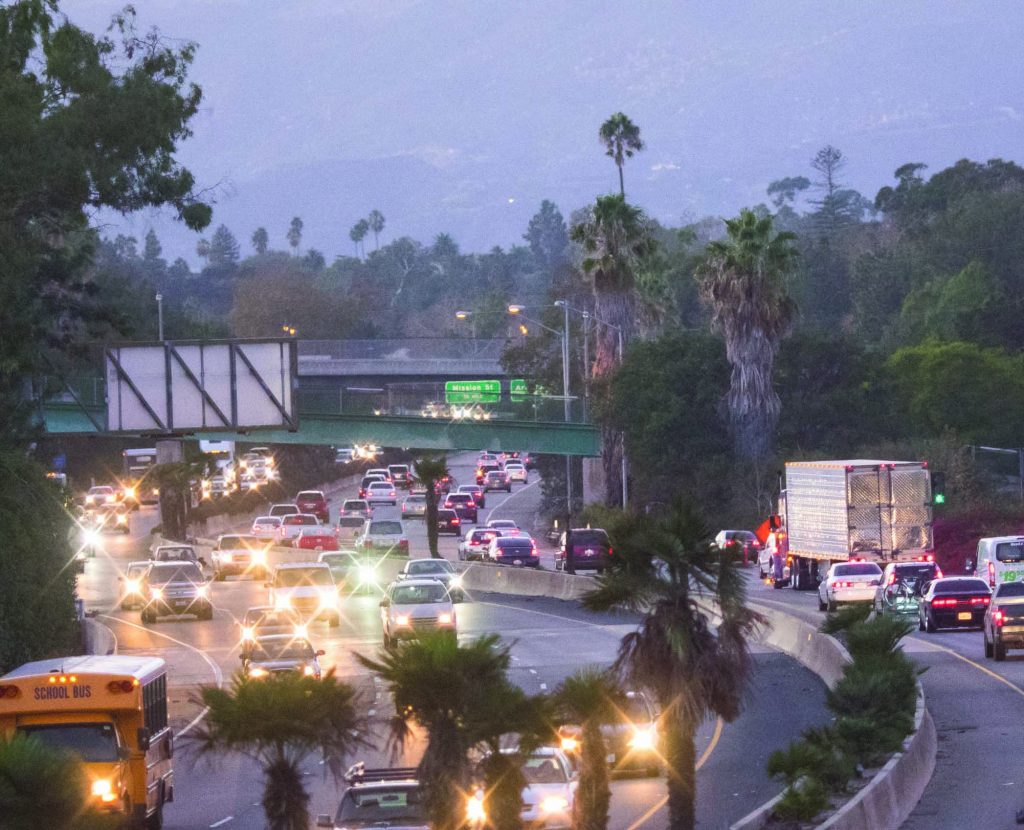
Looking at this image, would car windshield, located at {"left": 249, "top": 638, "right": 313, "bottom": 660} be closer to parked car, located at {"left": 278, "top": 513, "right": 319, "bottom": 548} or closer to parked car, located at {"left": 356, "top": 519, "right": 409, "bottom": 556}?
parked car, located at {"left": 356, "top": 519, "right": 409, "bottom": 556}

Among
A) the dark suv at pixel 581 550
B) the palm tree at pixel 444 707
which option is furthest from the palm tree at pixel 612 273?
the palm tree at pixel 444 707

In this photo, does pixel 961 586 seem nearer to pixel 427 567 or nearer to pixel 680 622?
pixel 427 567

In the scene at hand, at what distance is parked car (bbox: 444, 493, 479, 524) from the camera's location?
9688 centimetres

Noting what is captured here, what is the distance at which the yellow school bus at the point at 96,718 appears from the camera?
20.0 meters

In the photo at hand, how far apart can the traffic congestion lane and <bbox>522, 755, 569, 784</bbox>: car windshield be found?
4.27m

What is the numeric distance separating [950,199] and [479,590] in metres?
98.1

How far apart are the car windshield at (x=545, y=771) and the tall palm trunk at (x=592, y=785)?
1266mm

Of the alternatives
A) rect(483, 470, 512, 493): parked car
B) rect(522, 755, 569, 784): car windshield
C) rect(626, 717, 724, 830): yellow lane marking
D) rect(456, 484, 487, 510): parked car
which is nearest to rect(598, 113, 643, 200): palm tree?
rect(456, 484, 487, 510): parked car

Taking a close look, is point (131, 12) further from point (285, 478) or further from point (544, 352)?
point (285, 478)

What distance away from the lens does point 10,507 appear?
36.7 m

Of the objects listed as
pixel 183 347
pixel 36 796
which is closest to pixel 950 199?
pixel 183 347

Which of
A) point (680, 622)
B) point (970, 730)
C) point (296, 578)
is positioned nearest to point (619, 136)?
point (296, 578)

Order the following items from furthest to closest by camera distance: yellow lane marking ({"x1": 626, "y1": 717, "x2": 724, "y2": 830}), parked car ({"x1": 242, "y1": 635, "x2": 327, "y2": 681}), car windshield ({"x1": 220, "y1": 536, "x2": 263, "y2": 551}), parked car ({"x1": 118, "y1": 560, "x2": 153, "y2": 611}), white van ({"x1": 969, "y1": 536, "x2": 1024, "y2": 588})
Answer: car windshield ({"x1": 220, "y1": 536, "x2": 263, "y2": 551}) < parked car ({"x1": 118, "y1": 560, "x2": 153, "y2": 611}) < white van ({"x1": 969, "y1": 536, "x2": 1024, "y2": 588}) < parked car ({"x1": 242, "y1": 635, "x2": 327, "y2": 681}) < yellow lane marking ({"x1": 626, "y1": 717, "x2": 724, "y2": 830})

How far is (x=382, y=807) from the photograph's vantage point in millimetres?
17406
